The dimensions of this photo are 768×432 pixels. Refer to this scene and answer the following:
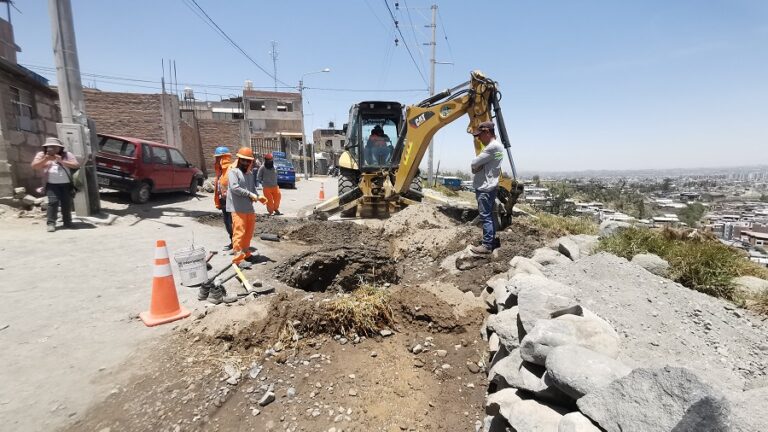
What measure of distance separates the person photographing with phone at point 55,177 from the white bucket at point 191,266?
4445mm

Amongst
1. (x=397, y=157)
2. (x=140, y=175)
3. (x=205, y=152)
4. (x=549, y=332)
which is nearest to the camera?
(x=549, y=332)

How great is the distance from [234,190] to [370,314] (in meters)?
2.95

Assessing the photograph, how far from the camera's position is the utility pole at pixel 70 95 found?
7.16 metres

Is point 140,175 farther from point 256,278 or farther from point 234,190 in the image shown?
point 256,278

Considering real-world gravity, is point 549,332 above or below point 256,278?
above

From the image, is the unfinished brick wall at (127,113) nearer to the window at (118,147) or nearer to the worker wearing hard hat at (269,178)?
the window at (118,147)

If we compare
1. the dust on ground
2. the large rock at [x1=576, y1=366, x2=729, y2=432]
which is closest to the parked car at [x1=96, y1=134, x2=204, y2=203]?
the dust on ground

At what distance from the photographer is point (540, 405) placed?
1877 millimetres

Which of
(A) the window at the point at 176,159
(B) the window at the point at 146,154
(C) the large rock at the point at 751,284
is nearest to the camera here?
(C) the large rock at the point at 751,284

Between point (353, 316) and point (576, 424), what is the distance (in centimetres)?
212

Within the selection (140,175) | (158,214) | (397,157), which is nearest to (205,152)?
(140,175)

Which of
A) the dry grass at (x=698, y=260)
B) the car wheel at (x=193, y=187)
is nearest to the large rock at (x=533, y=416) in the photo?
the dry grass at (x=698, y=260)

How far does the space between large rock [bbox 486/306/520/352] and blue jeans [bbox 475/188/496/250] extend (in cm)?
216

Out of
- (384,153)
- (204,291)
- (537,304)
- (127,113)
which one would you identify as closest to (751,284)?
(537,304)
